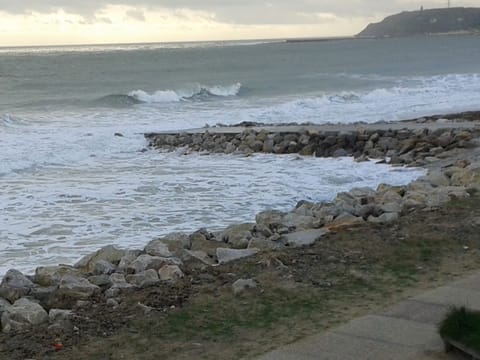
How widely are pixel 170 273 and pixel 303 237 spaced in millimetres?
1837

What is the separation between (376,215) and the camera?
929 centimetres

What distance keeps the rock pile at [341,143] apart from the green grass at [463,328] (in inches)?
457

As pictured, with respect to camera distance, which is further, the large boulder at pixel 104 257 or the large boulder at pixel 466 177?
the large boulder at pixel 466 177

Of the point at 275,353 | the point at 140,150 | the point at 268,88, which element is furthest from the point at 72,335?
the point at 268,88

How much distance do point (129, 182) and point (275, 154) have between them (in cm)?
508

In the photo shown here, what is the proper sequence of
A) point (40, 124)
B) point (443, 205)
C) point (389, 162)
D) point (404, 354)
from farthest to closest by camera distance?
point (40, 124) → point (389, 162) → point (443, 205) → point (404, 354)

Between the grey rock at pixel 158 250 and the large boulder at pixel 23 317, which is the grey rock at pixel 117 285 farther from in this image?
the grey rock at pixel 158 250

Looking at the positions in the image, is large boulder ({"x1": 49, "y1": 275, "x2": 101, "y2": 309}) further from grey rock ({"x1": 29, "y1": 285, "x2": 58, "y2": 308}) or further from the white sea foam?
the white sea foam

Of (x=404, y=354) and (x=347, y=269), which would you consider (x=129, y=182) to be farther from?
(x=404, y=354)

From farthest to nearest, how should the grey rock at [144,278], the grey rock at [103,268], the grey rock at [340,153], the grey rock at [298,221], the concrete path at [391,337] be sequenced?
the grey rock at [340,153], the grey rock at [298,221], the grey rock at [103,268], the grey rock at [144,278], the concrete path at [391,337]

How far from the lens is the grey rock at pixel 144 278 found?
6.60 meters

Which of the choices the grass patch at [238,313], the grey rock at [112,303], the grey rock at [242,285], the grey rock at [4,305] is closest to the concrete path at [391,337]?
the grass patch at [238,313]

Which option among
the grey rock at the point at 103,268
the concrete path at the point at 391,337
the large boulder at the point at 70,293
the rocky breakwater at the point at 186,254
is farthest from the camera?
the grey rock at the point at 103,268

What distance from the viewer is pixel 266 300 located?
19.3ft
